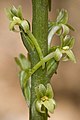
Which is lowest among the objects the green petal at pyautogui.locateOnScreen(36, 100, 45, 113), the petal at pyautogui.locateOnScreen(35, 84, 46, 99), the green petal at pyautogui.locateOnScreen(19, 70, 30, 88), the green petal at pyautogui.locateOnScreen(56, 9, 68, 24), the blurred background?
the green petal at pyautogui.locateOnScreen(36, 100, 45, 113)

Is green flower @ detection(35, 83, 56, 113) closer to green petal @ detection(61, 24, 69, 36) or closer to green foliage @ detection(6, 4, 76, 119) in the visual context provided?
green foliage @ detection(6, 4, 76, 119)

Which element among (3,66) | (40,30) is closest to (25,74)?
(40,30)

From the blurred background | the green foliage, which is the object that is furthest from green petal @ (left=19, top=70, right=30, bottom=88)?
the blurred background

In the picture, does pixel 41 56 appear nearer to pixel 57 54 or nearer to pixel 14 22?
pixel 57 54

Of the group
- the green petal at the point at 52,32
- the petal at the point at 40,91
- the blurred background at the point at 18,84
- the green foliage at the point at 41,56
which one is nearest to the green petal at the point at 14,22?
the green foliage at the point at 41,56

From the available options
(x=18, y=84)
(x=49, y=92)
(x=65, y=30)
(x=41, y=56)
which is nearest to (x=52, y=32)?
(x=65, y=30)

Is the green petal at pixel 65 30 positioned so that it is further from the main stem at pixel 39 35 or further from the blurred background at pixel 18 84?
the blurred background at pixel 18 84
